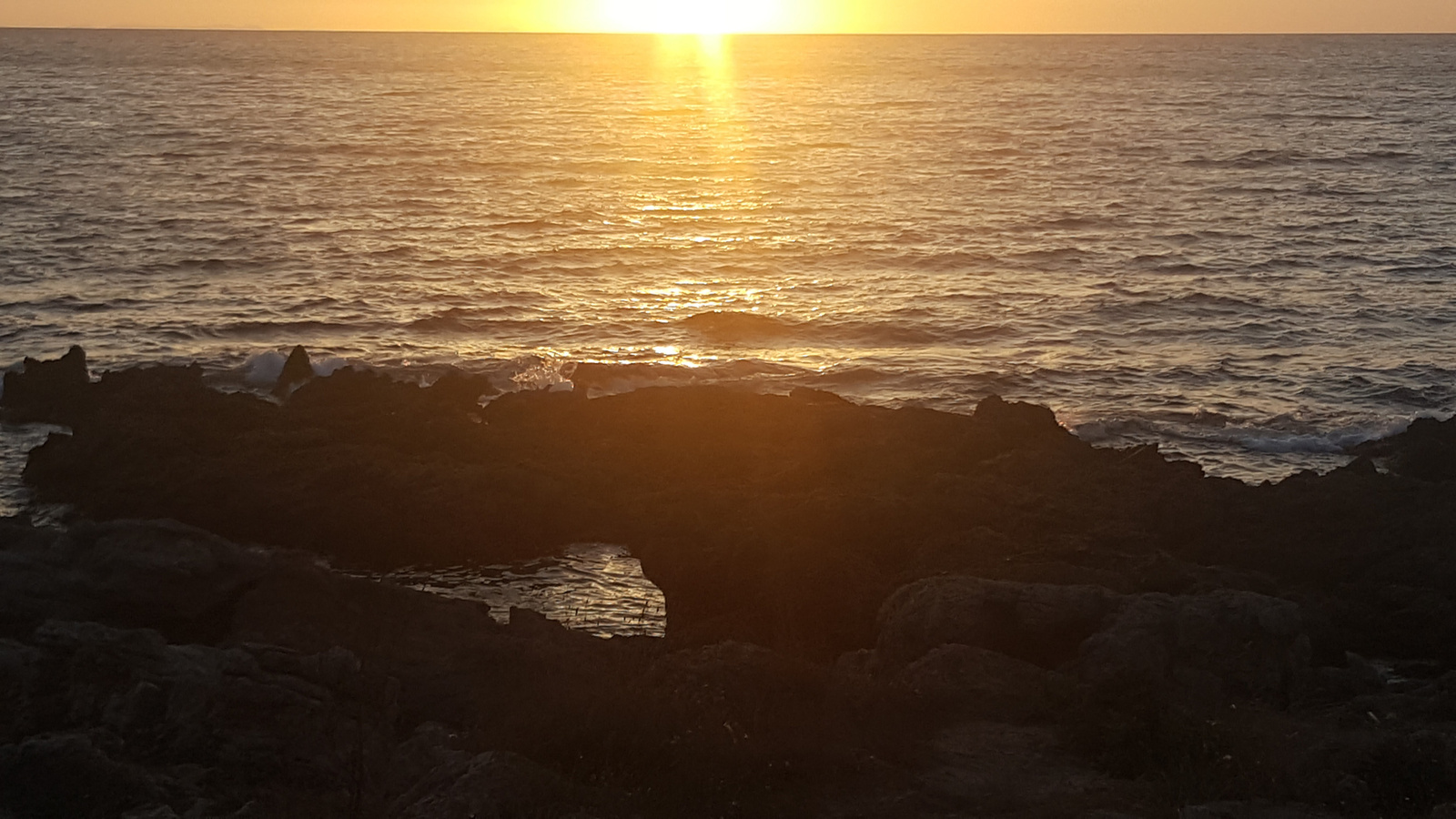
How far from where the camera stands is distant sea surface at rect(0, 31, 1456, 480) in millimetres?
29141

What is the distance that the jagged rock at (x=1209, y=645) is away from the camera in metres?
11.9

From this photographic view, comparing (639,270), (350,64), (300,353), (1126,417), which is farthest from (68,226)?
(350,64)

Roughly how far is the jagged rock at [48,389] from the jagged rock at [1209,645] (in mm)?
18103

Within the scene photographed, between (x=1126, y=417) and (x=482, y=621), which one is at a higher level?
(x=482, y=621)

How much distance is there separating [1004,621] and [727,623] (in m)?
3.14

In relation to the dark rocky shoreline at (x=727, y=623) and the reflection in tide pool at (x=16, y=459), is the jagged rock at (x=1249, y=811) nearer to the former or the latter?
the dark rocky shoreline at (x=727, y=623)

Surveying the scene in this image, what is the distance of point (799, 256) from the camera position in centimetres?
4388

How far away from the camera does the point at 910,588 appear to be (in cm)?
1362

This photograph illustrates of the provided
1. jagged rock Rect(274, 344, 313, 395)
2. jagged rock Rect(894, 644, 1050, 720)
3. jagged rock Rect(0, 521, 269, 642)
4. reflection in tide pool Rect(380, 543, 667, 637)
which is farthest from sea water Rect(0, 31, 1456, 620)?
jagged rock Rect(894, 644, 1050, 720)

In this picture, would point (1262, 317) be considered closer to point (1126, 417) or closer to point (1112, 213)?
point (1126, 417)

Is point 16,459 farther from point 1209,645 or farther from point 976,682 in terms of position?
point 1209,645

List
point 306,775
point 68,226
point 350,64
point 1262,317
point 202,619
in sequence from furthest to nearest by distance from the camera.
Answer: point 350,64 → point 68,226 → point 1262,317 → point 202,619 → point 306,775

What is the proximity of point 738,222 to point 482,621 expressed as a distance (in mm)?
38998

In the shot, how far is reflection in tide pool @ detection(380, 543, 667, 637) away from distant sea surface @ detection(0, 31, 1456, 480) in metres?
11.0
